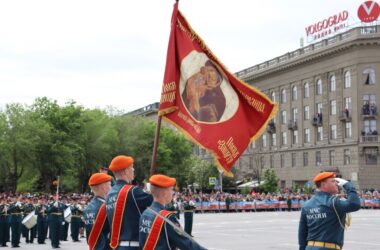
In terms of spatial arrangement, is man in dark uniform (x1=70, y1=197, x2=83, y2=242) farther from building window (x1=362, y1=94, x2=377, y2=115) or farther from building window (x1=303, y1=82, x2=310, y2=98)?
building window (x1=303, y1=82, x2=310, y2=98)

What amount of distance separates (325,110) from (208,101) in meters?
65.6

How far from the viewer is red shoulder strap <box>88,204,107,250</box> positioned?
844 cm

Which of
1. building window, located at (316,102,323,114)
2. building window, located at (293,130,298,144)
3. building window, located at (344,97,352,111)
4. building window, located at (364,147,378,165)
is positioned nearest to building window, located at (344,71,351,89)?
building window, located at (344,97,352,111)

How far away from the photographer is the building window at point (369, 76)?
67.7m

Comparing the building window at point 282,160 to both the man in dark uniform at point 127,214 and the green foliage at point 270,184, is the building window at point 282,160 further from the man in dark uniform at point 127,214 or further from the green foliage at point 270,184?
the man in dark uniform at point 127,214

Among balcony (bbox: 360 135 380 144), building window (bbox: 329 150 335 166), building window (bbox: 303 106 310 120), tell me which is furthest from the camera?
building window (bbox: 303 106 310 120)

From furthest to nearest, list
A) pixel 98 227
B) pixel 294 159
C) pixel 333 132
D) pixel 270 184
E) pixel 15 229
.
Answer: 1. pixel 294 159
2. pixel 270 184
3. pixel 333 132
4. pixel 15 229
5. pixel 98 227

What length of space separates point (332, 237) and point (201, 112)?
2.61m

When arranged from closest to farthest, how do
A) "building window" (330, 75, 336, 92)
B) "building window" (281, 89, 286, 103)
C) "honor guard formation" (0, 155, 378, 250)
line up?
1. "honor guard formation" (0, 155, 378, 250)
2. "building window" (330, 75, 336, 92)
3. "building window" (281, 89, 286, 103)

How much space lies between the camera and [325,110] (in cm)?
7400

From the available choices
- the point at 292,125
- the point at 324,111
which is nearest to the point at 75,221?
the point at 324,111

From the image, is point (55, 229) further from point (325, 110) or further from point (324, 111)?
point (324, 111)

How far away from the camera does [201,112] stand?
Answer: 9984mm

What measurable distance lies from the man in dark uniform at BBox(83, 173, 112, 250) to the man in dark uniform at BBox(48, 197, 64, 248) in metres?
14.3
